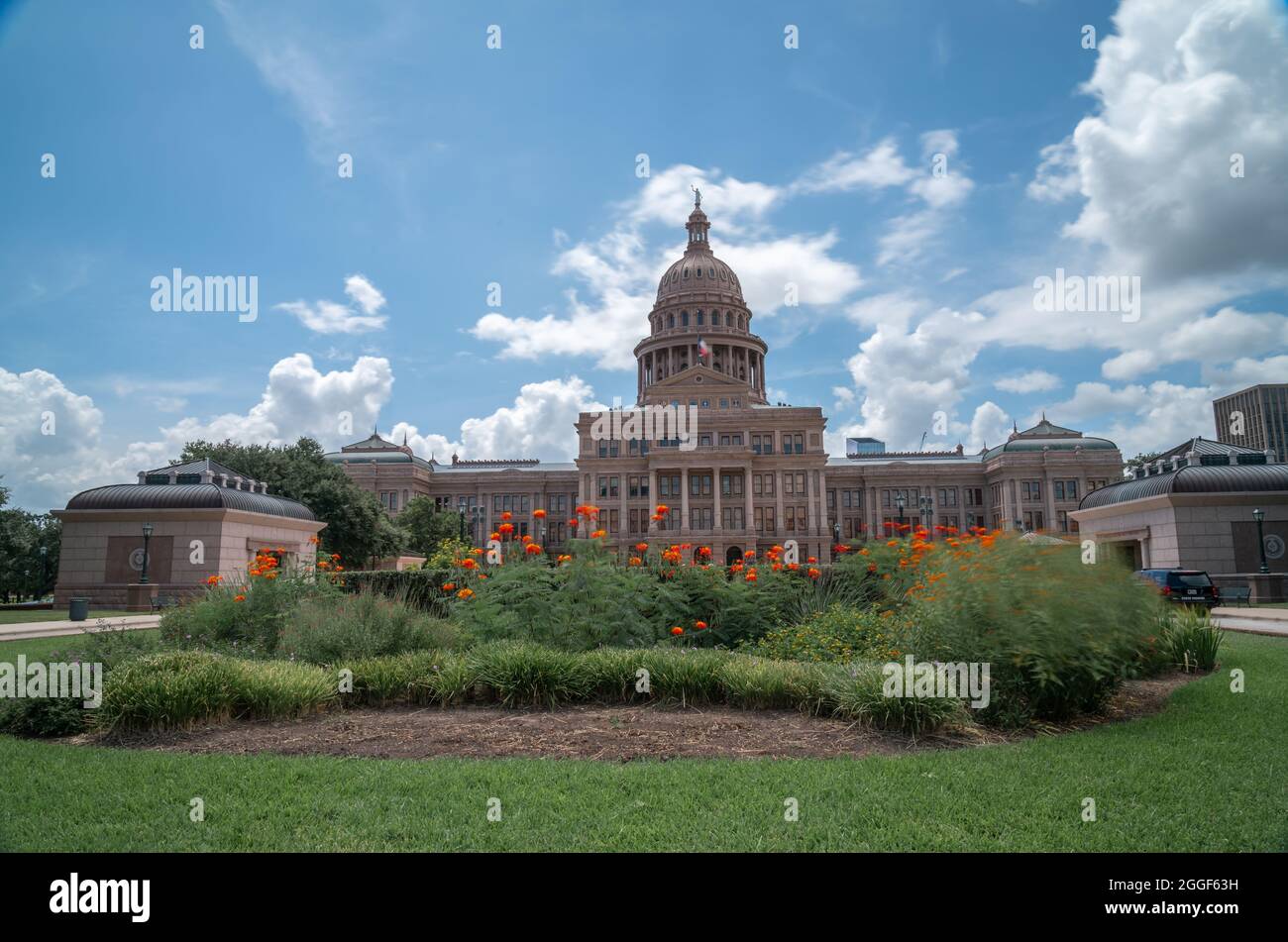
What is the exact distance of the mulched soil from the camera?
7.39m

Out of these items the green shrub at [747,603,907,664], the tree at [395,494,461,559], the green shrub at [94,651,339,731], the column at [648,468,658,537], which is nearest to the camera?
the green shrub at [94,651,339,731]

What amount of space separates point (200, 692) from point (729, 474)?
78.5m

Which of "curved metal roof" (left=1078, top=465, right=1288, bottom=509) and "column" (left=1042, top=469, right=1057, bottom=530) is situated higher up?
"column" (left=1042, top=469, right=1057, bottom=530)

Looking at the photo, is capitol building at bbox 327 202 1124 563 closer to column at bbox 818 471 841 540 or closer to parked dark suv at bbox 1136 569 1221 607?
column at bbox 818 471 841 540

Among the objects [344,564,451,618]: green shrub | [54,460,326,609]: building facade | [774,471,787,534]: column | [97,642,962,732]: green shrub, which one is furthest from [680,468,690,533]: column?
[97,642,962,732]: green shrub

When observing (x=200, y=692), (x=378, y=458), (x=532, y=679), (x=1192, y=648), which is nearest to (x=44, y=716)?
(x=200, y=692)

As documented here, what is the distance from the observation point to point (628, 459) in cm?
8644

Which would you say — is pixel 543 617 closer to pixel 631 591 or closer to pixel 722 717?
pixel 631 591

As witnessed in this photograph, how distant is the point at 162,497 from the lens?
1294 inches

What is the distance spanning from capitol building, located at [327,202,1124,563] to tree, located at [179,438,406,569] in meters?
31.1

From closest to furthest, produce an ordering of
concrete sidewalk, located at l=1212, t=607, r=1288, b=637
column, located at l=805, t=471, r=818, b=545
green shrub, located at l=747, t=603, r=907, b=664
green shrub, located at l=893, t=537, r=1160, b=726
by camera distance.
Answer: green shrub, located at l=893, t=537, r=1160, b=726 → green shrub, located at l=747, t=603, r=907, b=664 → concrete sidewalk, located at l=1212, t=607, r=1288, b=637 → column, located at l=805, t=471, r=818, b=545

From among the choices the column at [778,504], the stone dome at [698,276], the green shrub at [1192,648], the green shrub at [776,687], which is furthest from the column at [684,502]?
the green shrub at [776,687]

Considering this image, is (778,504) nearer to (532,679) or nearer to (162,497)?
(162,497)
